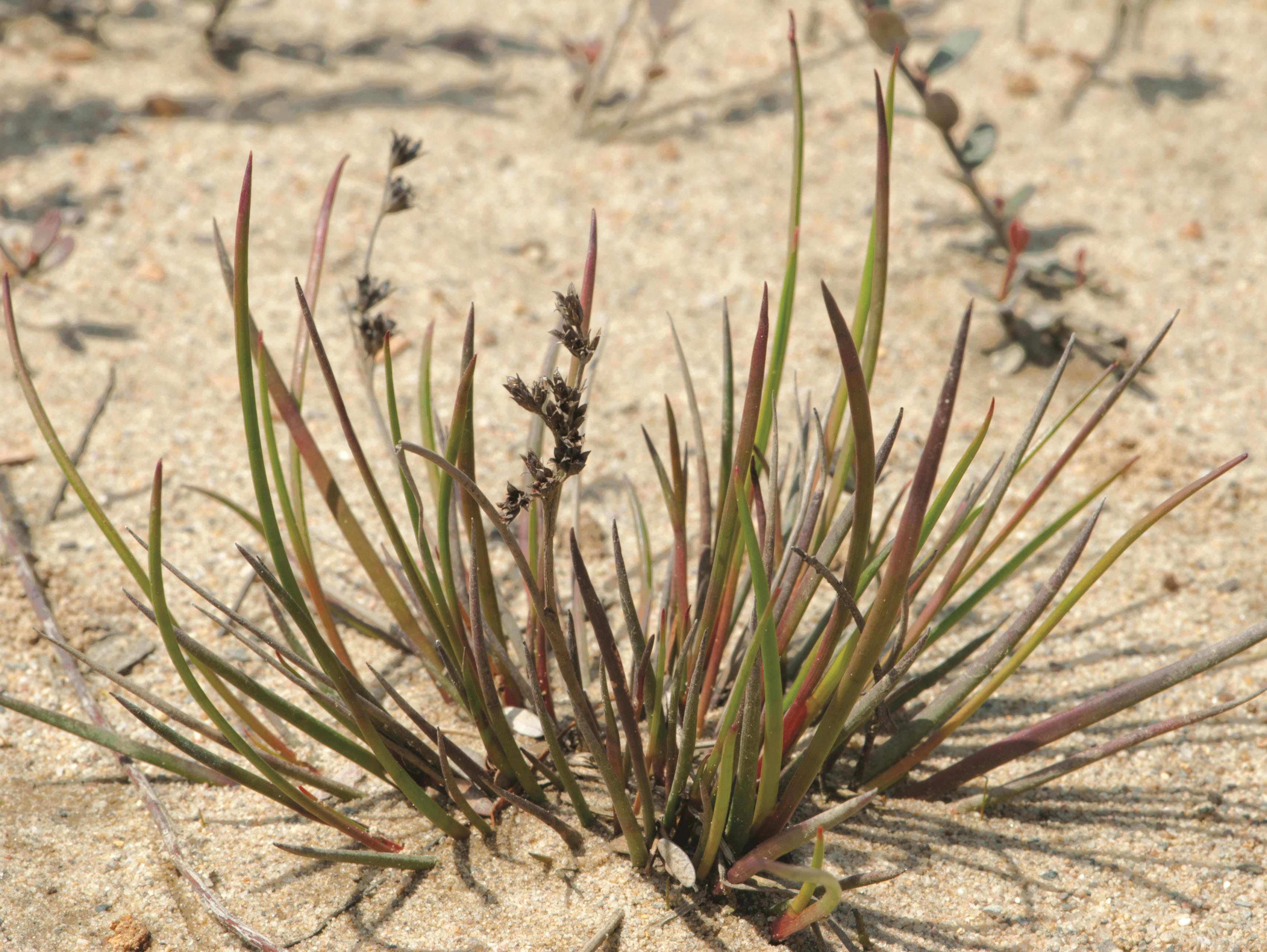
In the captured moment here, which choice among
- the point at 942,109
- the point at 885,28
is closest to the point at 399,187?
the point at 885,28

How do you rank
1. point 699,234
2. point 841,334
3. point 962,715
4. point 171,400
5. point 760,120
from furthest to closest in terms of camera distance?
point 760,120
point 699,234
point 171,400
point 962,715
point 841,334

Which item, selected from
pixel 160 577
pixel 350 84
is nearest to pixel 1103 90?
pixel 350 84

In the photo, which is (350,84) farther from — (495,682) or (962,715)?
(962,715)

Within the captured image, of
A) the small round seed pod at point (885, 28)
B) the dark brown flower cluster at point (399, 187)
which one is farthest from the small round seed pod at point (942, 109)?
the dark brown flower cluster at point (399, 187)

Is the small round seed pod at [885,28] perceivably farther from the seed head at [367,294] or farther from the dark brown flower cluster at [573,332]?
the dark brown flower cluster at [573,332]

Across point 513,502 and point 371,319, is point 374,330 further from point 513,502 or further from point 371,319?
point 513,502

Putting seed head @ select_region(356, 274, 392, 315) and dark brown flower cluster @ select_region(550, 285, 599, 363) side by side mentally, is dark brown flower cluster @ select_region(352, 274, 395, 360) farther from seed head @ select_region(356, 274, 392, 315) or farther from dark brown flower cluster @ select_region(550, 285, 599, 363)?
dark brown flower cluster @ select_region(550, 285, 599, 363)

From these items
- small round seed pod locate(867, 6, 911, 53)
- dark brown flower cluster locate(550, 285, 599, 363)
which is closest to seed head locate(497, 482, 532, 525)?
dark brown flower cluster locate(550, 285, 599, 363)
